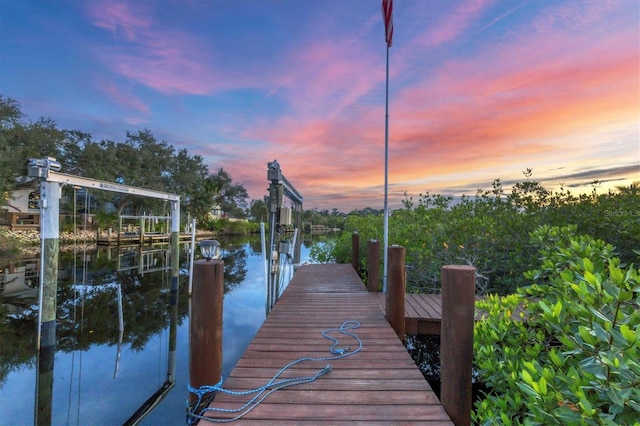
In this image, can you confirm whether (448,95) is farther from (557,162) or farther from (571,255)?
(571,255)

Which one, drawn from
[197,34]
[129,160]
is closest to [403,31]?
[197,34]

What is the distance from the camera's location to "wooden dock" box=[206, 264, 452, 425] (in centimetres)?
199

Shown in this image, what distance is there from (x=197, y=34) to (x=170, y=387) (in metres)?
9.33

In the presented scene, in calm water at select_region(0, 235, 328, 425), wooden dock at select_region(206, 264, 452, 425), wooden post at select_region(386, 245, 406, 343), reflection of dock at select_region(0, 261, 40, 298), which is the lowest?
calm water at select_region(0, 235, 328, 425)

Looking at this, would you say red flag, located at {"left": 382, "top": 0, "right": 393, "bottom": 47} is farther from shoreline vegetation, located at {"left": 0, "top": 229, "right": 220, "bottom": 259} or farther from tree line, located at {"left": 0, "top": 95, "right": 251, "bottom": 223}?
tree line, located at {"left": 0, "top": 95, "right": 251, "bottom": 223}

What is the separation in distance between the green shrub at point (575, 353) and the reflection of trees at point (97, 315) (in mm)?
7128

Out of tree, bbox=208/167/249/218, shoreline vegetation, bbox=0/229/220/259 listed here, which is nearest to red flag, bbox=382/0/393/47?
shoreline vegetation, bbox=0/229/220/259

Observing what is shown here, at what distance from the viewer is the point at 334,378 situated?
2479mm

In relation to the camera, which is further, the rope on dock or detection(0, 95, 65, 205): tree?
detection(0, 95, 65, 205): tree

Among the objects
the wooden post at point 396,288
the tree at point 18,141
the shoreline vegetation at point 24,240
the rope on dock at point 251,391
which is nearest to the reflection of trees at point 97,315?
the shoreline vegetation at point 24,240

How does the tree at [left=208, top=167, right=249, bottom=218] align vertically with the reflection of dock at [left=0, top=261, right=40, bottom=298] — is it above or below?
above

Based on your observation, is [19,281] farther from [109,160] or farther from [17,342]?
[109,160]

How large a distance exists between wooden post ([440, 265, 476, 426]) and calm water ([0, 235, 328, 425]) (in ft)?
12.9

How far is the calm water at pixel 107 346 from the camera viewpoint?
4328 mm
